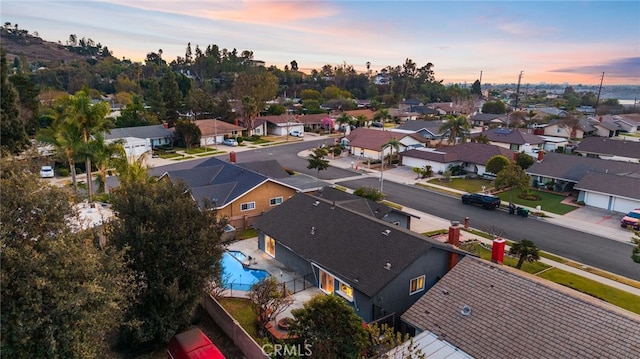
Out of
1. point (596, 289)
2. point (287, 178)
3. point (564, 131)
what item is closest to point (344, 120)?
point (564, 131)

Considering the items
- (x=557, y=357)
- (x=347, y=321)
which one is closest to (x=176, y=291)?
(x=347, y=321)

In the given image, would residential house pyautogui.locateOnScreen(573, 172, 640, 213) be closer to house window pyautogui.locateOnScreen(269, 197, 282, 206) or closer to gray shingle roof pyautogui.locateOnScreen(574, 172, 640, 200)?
gray shingle roof pyautogui.locateOnScreen(574, 172, 640, 200)

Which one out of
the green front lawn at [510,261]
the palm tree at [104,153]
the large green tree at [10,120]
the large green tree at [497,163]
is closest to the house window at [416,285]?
the green front lawn at [510,261]

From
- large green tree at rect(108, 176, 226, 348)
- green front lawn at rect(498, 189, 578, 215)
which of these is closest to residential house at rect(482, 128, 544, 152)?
green front lawn at rect(498, 189, 578, 215)

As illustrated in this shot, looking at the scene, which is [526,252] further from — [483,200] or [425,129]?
[425,129]

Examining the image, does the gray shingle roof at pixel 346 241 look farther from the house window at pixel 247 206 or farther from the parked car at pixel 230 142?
the parked car at pixel 230 142

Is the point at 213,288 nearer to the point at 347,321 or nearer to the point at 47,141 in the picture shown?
the point at 347,321
